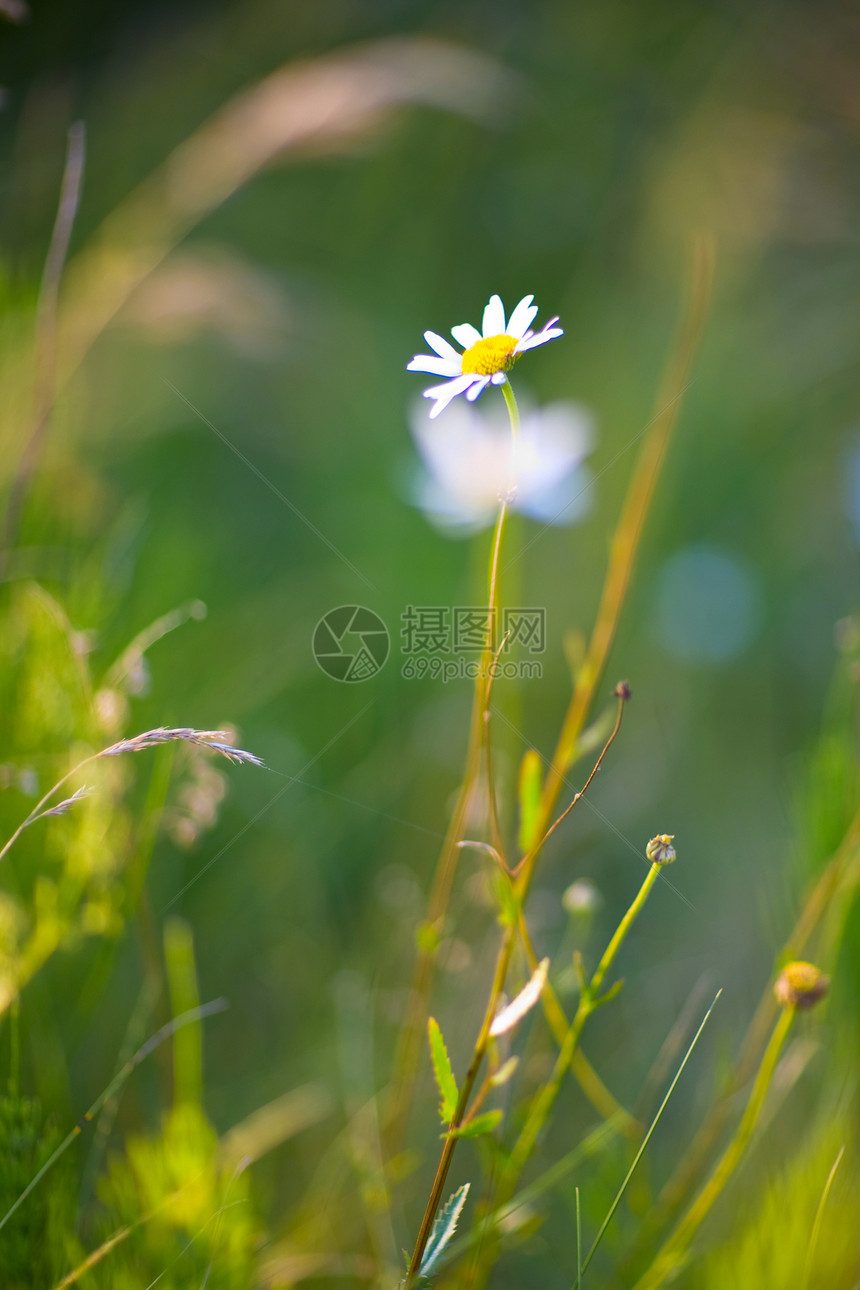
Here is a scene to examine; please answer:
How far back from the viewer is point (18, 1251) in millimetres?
339

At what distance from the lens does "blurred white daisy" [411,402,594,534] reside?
2.23 ft

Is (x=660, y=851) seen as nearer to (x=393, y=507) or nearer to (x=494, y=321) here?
(x=494, y=321)

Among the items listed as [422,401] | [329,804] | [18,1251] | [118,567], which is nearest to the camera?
[18,1251]

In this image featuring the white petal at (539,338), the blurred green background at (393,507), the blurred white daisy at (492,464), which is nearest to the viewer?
the white petal at (539,338)

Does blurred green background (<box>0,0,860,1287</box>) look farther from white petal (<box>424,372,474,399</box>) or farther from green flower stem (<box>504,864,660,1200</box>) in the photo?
white petal (<box>424,372,474,399</box>)

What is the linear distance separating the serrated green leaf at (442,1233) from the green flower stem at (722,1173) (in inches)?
5.0

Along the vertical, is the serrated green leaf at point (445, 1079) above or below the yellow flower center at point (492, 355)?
below

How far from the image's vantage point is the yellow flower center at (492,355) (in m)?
0.28

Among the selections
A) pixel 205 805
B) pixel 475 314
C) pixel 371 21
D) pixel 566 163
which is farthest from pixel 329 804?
pixel 371 21

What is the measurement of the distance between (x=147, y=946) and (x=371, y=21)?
144cm

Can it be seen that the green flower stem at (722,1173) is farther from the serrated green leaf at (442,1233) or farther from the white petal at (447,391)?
the white petal at (447,391)

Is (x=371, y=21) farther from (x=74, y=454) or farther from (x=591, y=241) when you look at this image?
(x=74, y=454)

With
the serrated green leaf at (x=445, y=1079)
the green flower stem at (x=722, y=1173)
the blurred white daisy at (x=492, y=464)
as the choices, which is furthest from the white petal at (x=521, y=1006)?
the blurred white daisy at (x=492, y=464)

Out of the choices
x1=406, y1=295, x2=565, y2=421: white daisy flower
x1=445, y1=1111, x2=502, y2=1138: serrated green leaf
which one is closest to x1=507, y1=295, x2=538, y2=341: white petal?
x1=406, y1=295, x2=565, y2=421: white daisy flower
